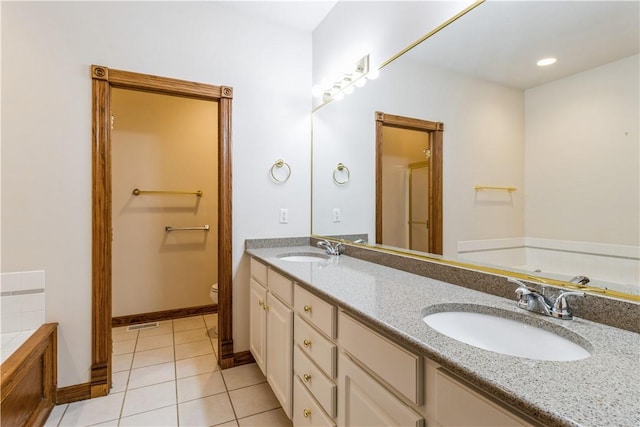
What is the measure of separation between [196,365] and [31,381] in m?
0.92

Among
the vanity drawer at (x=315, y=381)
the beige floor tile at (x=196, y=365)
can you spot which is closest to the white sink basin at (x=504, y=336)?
the vanity drawer at (x=315, y=381)

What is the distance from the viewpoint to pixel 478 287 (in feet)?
3.93

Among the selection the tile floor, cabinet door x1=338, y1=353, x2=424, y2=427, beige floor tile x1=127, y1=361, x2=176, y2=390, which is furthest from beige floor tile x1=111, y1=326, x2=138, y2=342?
cabinet door x1=338, y1=353, x2=424, y2=427

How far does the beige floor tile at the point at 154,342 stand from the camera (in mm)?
2494

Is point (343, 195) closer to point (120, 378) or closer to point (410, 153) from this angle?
point (410, 153)

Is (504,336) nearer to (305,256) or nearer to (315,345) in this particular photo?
(315,345)

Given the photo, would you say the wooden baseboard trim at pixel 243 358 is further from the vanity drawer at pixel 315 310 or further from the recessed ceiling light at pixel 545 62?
the recessed ceiling light at pixel 545 62

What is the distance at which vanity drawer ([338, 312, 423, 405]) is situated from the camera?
30.2 inches

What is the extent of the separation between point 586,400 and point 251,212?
2101mm

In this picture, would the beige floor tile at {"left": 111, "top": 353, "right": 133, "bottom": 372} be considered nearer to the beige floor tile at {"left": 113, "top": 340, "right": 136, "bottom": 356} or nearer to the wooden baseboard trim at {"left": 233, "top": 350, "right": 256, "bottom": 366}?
the beige floor tile at {"left": 113, "top": 340, "right": 136, "bottom": 356}

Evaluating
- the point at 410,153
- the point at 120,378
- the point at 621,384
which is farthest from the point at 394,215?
the point at 120,378

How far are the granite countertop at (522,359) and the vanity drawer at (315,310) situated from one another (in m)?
0.05

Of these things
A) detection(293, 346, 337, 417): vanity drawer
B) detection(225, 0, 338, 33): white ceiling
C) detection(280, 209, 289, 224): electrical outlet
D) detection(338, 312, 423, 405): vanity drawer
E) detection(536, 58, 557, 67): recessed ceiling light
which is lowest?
Answer: detection(293, 346, 337, 417): vanity drawer

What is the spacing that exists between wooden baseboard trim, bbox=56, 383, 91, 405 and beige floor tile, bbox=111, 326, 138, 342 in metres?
0.79
